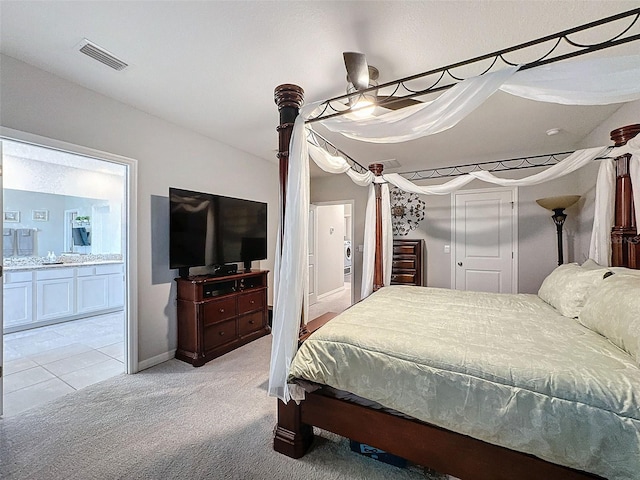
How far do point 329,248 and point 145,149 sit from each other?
13.9 feet

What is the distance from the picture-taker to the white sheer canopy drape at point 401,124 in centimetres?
127

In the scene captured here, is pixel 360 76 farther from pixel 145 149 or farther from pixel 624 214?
pixel 624 214

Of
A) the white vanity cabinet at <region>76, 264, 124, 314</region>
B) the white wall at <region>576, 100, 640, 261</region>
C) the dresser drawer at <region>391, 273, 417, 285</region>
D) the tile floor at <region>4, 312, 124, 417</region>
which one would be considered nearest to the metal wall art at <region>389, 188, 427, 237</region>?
the dresser drawer at <region>391, 273, 417, 285</region>

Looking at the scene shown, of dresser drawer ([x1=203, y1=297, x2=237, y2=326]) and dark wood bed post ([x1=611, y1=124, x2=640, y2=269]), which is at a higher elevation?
dark wood bed post ([x1=611, y1=124, x2=640, y2=269])

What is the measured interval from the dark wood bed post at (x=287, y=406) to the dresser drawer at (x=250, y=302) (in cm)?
180

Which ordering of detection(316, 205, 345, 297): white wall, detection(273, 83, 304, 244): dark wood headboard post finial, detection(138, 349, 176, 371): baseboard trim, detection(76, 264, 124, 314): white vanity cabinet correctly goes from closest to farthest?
detection(273, 83, 304, 244): dark wood headboard post finial < detection(138, 349, 176, 371): baseboard trim < detection(76, 264, 124, 314): white vanity cabinet < detection(316, 205, 345, 297): white wall

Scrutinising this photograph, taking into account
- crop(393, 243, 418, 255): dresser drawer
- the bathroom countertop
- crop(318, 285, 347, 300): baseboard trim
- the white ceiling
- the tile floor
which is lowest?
the tile floor

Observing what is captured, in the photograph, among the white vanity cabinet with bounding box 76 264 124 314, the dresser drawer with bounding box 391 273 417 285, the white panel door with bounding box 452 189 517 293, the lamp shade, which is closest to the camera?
the lamp shade

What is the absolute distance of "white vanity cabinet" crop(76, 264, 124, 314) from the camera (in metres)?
4.52

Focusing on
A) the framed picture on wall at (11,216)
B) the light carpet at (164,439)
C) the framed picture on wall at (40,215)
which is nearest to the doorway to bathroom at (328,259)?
the light carpet at (164,439)

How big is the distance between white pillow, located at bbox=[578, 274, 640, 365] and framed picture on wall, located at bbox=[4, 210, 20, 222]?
23.2 feet

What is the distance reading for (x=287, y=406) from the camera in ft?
5.55

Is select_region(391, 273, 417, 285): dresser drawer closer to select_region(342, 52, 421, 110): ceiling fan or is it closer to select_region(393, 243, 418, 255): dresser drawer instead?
select_region(393, 243, 418, 255): dresser drawer

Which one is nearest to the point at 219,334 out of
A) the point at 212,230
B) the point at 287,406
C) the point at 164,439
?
the point at 212,230
